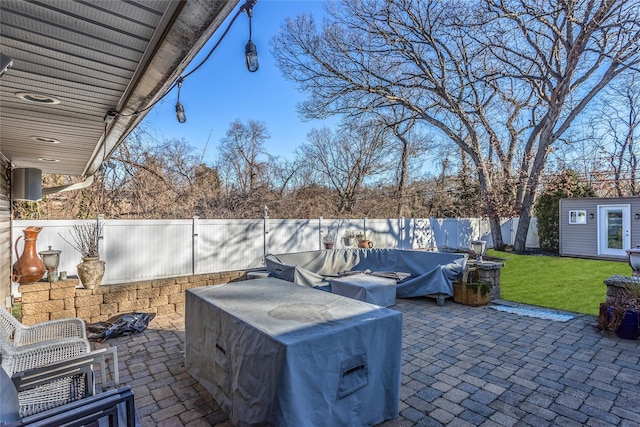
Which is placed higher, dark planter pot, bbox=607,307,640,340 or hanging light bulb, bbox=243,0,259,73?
hanging light bulb, bbox=243,0,259,73

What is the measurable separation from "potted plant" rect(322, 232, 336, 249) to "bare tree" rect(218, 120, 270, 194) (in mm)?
4370

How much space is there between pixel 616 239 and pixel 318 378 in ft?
42.5

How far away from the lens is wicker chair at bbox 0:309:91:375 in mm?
2250

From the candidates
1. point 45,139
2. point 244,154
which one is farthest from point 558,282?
point 244,154

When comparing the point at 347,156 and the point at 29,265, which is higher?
the point at 347,156

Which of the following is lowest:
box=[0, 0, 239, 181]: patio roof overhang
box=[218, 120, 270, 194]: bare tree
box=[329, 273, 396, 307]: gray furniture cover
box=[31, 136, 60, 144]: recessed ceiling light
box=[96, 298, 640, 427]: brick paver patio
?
box=[96, 298, 640, 427]: brick paver patio

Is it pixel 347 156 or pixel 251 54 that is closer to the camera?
pixel 251 54

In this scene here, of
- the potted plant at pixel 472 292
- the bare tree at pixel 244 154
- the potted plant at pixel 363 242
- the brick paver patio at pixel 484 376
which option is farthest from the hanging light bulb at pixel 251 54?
the bare tree at pixel 244 154

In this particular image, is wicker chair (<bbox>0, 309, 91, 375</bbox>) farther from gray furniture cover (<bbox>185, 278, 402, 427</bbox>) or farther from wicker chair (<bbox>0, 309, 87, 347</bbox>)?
gray furniture cover (<bbox>185, 278, 402, 427</bbox>)

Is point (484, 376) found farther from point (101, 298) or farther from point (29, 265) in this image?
point (29, 265)

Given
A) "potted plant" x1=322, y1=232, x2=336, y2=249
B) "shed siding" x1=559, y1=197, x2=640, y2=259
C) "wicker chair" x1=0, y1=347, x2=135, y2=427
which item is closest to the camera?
"wicker chair" x1=0, y1=347, x2=135, y2=427

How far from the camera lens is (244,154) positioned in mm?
12688

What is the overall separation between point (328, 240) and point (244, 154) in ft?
20.2

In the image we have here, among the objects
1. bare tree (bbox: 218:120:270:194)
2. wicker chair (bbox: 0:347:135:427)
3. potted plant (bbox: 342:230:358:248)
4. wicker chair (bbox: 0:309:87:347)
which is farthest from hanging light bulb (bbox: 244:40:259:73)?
bare tree (bbox: 218:120:270:194)
